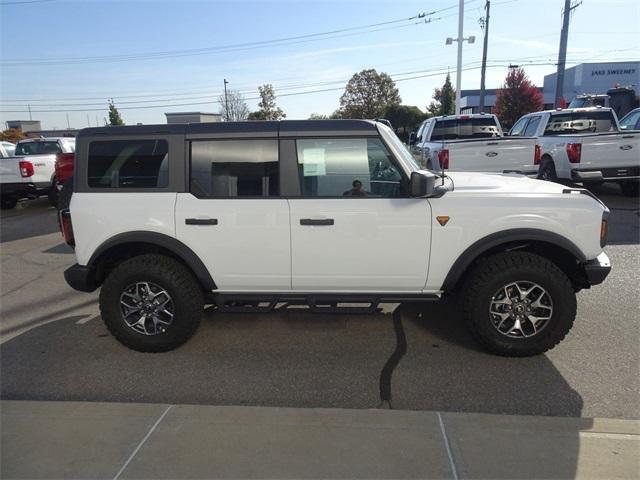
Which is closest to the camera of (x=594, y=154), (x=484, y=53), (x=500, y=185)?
(x=500, y=185)

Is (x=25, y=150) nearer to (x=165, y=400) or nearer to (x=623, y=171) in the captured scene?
(x=165, y=400)

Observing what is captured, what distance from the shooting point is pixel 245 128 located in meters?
3.75

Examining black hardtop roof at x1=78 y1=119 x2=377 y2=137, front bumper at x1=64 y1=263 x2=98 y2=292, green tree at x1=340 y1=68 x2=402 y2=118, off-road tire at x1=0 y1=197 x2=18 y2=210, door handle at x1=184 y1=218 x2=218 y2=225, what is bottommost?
off-road tire at x1=0 y1=197 x2=18 y2=210

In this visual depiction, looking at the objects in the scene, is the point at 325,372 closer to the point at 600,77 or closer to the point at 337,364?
the point at 337,364

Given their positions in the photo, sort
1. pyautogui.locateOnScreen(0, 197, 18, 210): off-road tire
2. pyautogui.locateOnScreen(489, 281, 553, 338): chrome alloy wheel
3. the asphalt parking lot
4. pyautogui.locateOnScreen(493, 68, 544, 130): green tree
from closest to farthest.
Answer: the asphalt parking lot < pyautogui.locateOnScreen(489, 281, 553, 338): chrome alloy wheel < pyautogui.locateOnScreen(0, 197, 18, 210): off-road tire < pyautogui.locateOnScreen(493, 68, 544, 130): green tree

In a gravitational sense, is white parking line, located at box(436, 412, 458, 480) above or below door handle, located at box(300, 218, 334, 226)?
below

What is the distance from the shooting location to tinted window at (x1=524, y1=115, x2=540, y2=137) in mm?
11703

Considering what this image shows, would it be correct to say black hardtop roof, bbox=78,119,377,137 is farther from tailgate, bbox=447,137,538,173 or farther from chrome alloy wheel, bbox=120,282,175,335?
tailgate, bbox=447,137,538,173

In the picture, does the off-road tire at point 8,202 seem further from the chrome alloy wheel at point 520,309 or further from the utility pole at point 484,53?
the utility pole at point 484,53

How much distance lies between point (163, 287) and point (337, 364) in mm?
1501

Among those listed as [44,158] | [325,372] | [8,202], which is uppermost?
[44,158]

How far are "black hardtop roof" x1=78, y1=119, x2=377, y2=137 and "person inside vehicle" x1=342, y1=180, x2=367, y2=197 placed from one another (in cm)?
41

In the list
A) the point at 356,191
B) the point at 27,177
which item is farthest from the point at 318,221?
the point at 27,177

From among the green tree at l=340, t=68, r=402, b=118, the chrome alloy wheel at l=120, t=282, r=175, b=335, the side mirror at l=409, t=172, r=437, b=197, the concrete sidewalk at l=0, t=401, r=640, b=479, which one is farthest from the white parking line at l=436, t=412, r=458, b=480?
the green tree at l=340, t=68, r=402, b=118
